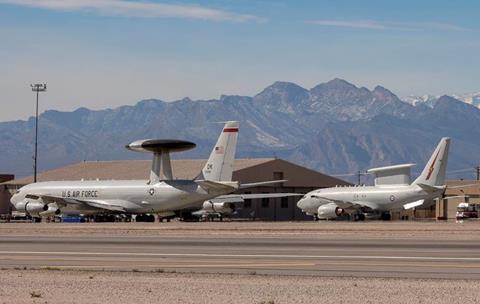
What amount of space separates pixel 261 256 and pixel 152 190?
54.3 metres

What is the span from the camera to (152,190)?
91.3 meters

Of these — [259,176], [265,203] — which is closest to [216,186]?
[265,203]

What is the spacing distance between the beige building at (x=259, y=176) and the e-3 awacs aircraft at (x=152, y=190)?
2629cm

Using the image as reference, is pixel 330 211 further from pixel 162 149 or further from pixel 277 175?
pixel 277 175

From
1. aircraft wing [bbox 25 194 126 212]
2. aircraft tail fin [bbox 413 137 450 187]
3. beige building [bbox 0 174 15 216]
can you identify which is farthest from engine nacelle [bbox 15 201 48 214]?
aircraft tail fin [bbox 413 137 450 187]

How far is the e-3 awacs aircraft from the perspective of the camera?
88062 mm

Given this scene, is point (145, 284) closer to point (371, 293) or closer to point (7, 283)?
point (7, 283)

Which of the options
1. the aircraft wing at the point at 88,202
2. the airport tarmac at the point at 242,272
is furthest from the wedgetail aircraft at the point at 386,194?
the airport tarmac at the point at 242,272

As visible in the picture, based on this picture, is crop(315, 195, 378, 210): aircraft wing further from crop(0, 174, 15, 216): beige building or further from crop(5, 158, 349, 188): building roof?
crop(0, 174, 15, 216): beige building

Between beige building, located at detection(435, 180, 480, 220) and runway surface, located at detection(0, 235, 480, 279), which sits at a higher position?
beige building, located at detection(435, 180, 480, 220)

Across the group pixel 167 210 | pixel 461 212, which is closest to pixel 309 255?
pixel 167 210

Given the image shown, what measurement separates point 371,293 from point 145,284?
6.05 metres

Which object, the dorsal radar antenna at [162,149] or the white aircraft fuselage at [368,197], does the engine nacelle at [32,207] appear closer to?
the dorsal radar antenna at [162,149]

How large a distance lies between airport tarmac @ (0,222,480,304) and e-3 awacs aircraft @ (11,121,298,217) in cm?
4030
